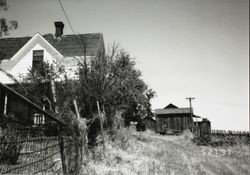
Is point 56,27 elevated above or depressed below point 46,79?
above

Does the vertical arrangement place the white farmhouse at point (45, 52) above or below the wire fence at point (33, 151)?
above

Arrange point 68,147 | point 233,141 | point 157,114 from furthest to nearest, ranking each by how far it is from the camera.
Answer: point 157,114 → point 233,141 → point 68,147

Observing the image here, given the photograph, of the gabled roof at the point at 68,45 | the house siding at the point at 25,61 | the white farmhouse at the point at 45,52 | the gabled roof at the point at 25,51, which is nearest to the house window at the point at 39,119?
the white farmhouse at the point at 45,52

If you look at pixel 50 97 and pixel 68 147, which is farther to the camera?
pixel 50 97

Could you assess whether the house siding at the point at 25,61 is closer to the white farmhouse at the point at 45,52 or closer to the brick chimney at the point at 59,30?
the white farmhouse at the point at 45,52

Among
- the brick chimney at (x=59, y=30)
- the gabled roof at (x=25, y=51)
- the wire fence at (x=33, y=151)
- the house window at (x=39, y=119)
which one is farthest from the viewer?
the brick chimney at (x=59, y=30)

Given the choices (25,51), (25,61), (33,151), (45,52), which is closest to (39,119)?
(33,151)

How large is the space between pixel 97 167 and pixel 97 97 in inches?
176

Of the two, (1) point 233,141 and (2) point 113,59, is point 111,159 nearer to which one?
(2) point 113,59

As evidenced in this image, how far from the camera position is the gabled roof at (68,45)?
64.3 ft

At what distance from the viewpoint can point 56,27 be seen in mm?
22359

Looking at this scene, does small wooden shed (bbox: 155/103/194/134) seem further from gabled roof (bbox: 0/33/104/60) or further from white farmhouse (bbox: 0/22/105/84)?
white farmhouse (bbox: 0/22/105/84)

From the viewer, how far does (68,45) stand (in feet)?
67.6

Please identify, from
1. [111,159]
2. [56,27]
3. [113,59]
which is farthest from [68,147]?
[56,27]
